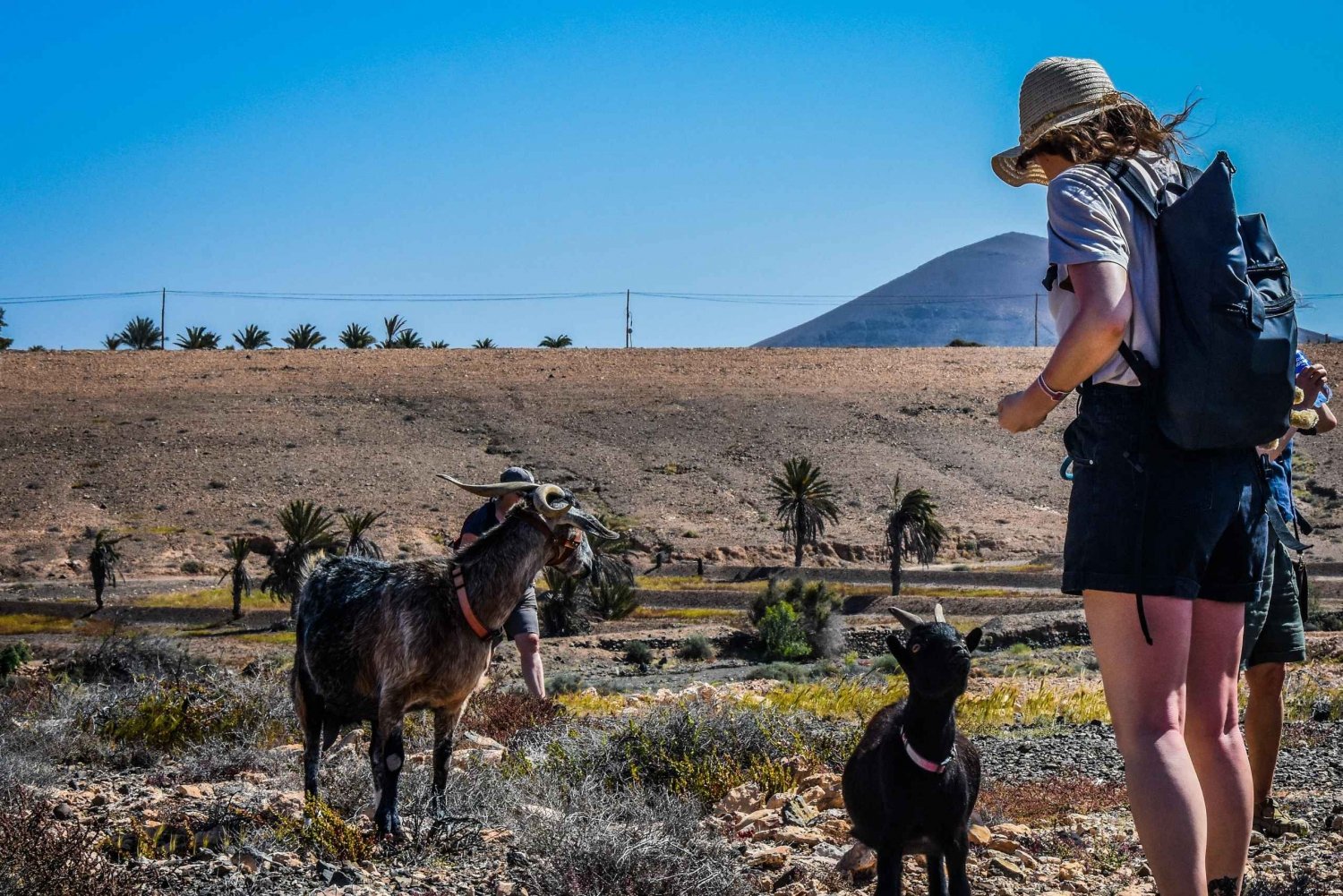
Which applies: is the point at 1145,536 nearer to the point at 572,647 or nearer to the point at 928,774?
the point at 928,774

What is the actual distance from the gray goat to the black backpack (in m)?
3.80

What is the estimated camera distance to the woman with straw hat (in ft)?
11.3

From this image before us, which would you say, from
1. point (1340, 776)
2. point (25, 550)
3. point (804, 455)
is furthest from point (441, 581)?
point (804, 455)

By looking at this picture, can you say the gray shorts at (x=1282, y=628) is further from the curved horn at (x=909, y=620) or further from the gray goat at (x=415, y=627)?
the gray goat at (x=415, y=627)

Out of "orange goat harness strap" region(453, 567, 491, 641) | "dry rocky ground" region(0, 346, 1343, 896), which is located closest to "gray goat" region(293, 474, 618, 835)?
"orange goat harness strap" region(453, 567, 491, 641)

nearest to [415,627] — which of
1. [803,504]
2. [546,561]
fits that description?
[546,561]

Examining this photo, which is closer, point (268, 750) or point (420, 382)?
point (268, 750)

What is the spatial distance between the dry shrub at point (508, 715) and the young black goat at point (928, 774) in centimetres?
557

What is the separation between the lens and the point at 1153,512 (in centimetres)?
347

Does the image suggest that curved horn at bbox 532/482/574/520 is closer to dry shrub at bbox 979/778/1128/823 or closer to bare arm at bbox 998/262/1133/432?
dry shrub at bbox 979/778/1128/823

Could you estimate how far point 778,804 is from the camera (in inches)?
272

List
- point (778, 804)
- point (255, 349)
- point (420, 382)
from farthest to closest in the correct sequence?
point (255, 349)
point (420, 382)
point (778, 804)

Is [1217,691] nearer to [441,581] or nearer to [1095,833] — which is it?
[1095,833]

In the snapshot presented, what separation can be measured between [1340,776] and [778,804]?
328 cm
